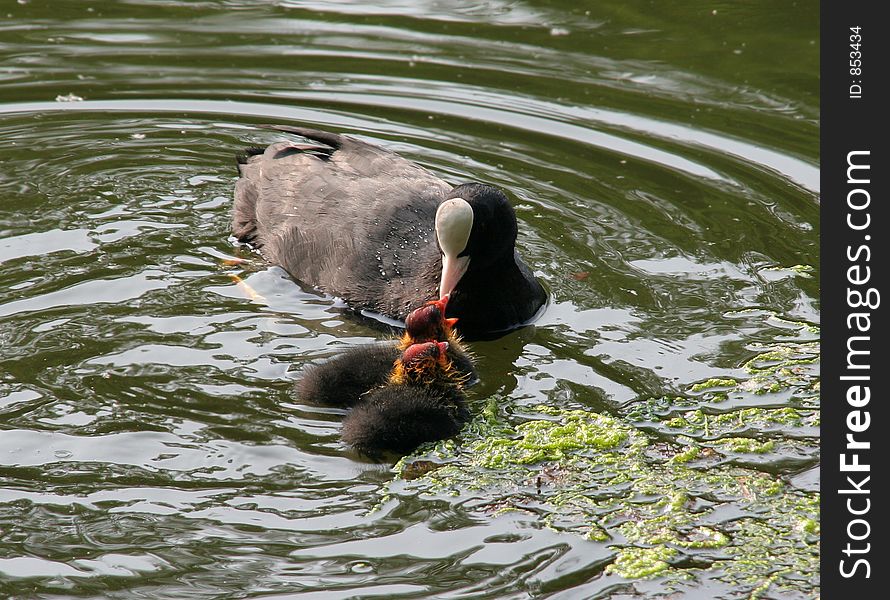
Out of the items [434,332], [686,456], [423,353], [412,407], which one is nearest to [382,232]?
[434,332]

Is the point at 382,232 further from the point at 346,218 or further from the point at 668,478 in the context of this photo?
the point at 668,478

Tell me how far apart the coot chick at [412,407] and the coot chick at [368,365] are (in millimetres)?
68

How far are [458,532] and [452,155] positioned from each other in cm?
414

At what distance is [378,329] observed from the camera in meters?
6.01

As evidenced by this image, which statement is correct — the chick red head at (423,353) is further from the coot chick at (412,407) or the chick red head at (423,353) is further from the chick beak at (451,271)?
the chick beak at (451,271)

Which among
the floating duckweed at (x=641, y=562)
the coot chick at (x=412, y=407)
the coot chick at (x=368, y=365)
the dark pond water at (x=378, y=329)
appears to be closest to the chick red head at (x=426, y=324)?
the coot chick at (x=368, y=365)

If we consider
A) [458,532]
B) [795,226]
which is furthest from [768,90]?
[458,532]

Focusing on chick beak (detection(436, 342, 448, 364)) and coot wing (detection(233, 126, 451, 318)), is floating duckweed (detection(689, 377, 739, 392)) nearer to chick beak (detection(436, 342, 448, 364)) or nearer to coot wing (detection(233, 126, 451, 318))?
chick beak (detection(436, 342, 448, 364))

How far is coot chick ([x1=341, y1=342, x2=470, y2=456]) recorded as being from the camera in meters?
4.70

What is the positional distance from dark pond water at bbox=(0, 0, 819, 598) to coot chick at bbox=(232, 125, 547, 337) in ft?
0.54

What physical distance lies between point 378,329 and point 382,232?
526 millimetres

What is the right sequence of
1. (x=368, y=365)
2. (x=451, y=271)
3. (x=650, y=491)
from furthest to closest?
1. (x=451, y=271)
2. (x=368, y=365)
3. (x=650, y=491)

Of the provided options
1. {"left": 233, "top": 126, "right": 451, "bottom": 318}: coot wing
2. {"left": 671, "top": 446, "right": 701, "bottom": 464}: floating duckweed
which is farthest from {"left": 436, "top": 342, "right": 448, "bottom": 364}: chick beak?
{"left": 671, "top": 446, "right": 701, "bottom": 464}: floating duckweed
